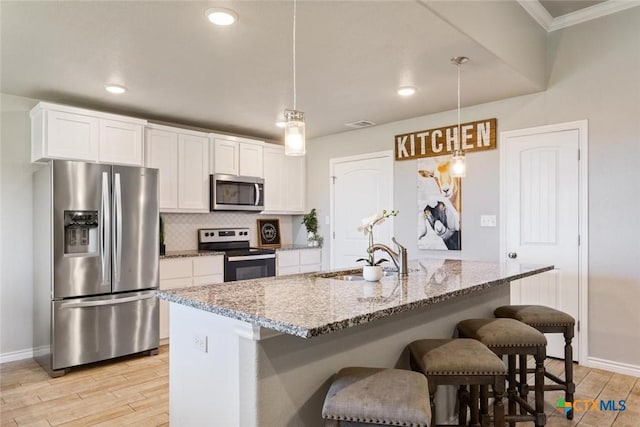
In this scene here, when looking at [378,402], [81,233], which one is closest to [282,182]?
[81,233]

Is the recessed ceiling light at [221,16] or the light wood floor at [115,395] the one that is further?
the light wood floor at [115,395]

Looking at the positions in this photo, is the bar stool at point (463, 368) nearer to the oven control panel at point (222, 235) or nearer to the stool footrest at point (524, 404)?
the stool footrest at point (524, 404)

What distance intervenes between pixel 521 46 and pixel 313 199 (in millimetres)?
3297

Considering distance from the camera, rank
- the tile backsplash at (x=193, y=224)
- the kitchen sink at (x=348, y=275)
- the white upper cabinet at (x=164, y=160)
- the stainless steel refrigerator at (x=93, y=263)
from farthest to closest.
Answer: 1. the tile backsplash at (x=193, y=224)
2. the white upper cabinet at (x=164, y=160)
3. the stainless steel refrigerator at (x=93, y=263)
4. the kitchen sink at (x=348, y=275)

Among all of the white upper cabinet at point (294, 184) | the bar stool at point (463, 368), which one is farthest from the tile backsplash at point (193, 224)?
the bar stool at point (463, 368)

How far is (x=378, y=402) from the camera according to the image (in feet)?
4.48

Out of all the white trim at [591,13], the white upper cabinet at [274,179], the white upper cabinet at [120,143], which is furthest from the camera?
the white upper cabinet at [274,179]

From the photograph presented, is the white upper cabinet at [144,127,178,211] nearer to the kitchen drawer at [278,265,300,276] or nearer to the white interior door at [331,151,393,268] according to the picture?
the kitchen drawer at [278,265,300,276]

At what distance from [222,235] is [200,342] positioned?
341cm

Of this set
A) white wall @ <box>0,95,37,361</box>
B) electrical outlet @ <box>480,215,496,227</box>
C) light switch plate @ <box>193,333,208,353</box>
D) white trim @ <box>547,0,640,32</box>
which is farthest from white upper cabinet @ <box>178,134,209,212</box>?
white trim @ <box>547,0,640,32</box>

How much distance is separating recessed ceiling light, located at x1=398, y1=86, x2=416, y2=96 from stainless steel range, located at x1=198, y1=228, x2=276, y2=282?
2415mm

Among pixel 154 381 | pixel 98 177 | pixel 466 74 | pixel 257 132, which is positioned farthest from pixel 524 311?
pixel 257 132

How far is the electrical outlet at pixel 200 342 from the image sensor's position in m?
1.79

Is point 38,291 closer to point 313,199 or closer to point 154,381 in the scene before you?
point 154,381
